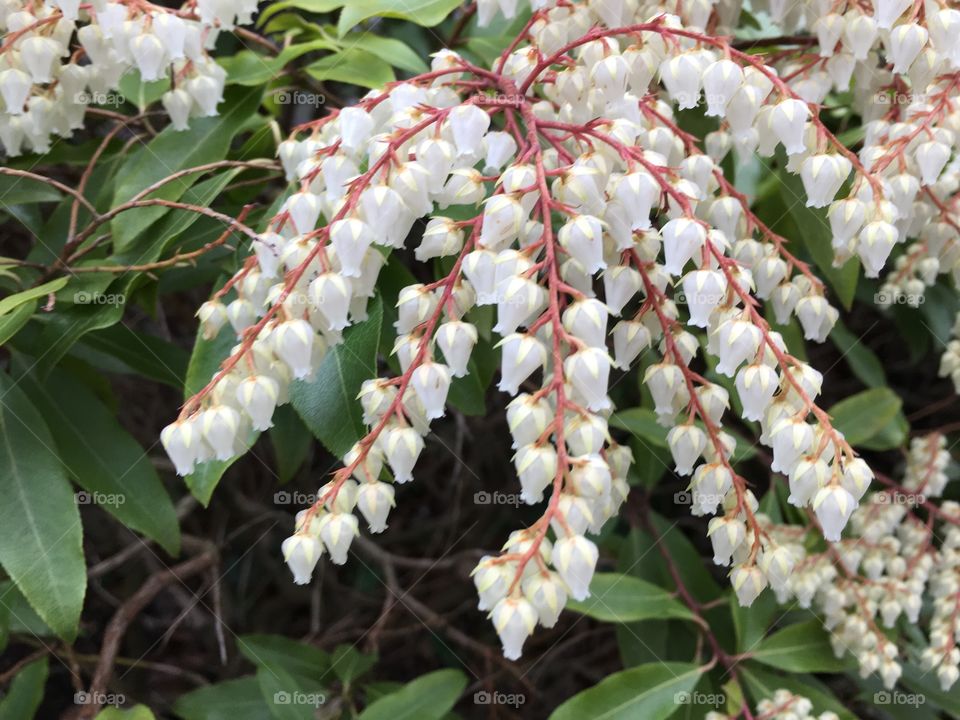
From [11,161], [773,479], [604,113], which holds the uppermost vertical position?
[604,113]

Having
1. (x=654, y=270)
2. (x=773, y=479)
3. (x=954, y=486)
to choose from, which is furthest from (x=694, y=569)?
(x=654, y=270)

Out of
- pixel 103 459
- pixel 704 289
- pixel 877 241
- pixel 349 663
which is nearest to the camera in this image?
pixel 704 289

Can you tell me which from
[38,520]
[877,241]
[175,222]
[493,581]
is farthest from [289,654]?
[877,241]

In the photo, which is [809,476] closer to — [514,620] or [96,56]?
[514,620]

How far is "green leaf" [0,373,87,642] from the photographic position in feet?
4.36

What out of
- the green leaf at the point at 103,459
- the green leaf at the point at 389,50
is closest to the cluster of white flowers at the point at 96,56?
the green leaf at the point at 389,50

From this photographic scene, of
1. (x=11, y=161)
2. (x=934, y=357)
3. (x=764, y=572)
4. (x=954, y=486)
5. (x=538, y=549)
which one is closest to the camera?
(x=538, y=549)

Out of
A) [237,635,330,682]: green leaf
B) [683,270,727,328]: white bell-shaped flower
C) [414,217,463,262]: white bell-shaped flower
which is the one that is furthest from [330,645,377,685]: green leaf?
[683,270,727,328]: white bell-shaped flower

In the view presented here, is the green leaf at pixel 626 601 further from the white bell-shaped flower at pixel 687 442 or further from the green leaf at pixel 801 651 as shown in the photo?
the white bell-shaped flower at pixel 687 442

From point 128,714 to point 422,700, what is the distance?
1.64 ft

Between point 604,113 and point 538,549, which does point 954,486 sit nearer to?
point 604,113

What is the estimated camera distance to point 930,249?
151 cm

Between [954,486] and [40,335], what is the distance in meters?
2.05

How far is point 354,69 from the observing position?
64.0 inches
